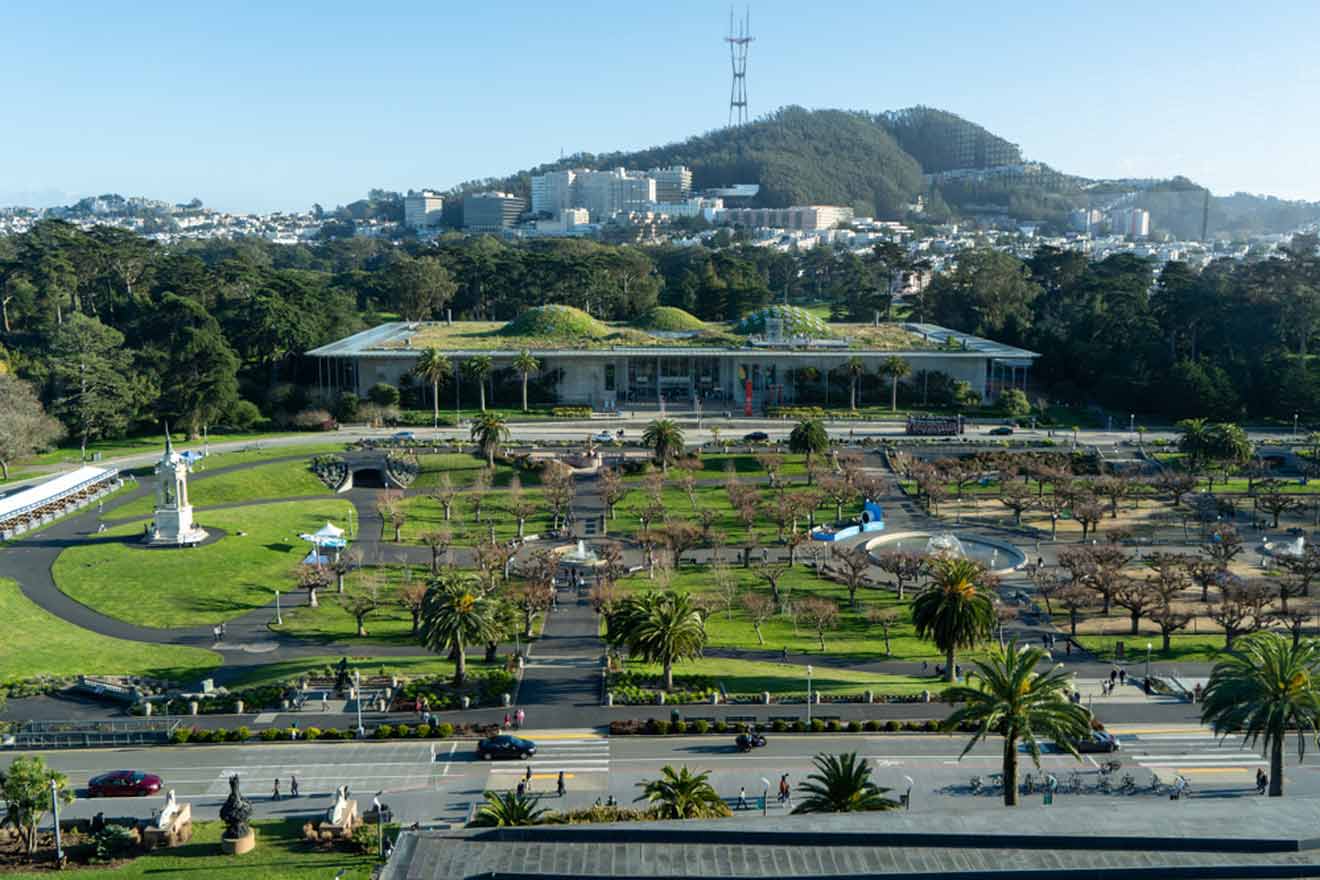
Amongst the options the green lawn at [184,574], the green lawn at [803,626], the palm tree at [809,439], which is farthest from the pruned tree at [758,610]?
the palm tree at [809,439]

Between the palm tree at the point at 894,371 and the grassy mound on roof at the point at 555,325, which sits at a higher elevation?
the grassy mound on roof at the point at 555,325

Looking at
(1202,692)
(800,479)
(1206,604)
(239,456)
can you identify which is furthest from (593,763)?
(239,456)

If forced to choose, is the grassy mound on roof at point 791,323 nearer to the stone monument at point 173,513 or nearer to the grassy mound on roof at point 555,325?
the grassy mound on roof at point 555,325

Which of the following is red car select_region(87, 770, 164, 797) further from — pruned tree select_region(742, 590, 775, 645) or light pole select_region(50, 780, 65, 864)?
pruned tree select_region(742, 590, 775, 645)

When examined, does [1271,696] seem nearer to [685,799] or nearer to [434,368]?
[685,799]

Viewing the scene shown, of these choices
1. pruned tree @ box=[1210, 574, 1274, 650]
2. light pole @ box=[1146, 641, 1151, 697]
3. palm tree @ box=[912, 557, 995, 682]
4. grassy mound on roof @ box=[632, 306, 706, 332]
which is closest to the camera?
palm tree @ box=[912, 557, 995, 682]

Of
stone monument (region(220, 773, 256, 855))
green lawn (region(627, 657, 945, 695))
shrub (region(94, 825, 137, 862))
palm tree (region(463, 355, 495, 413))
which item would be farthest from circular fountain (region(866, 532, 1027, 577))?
palm tree (region(463, 355, 495, 413))

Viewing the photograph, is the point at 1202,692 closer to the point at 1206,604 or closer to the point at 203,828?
the point at 1206,604
